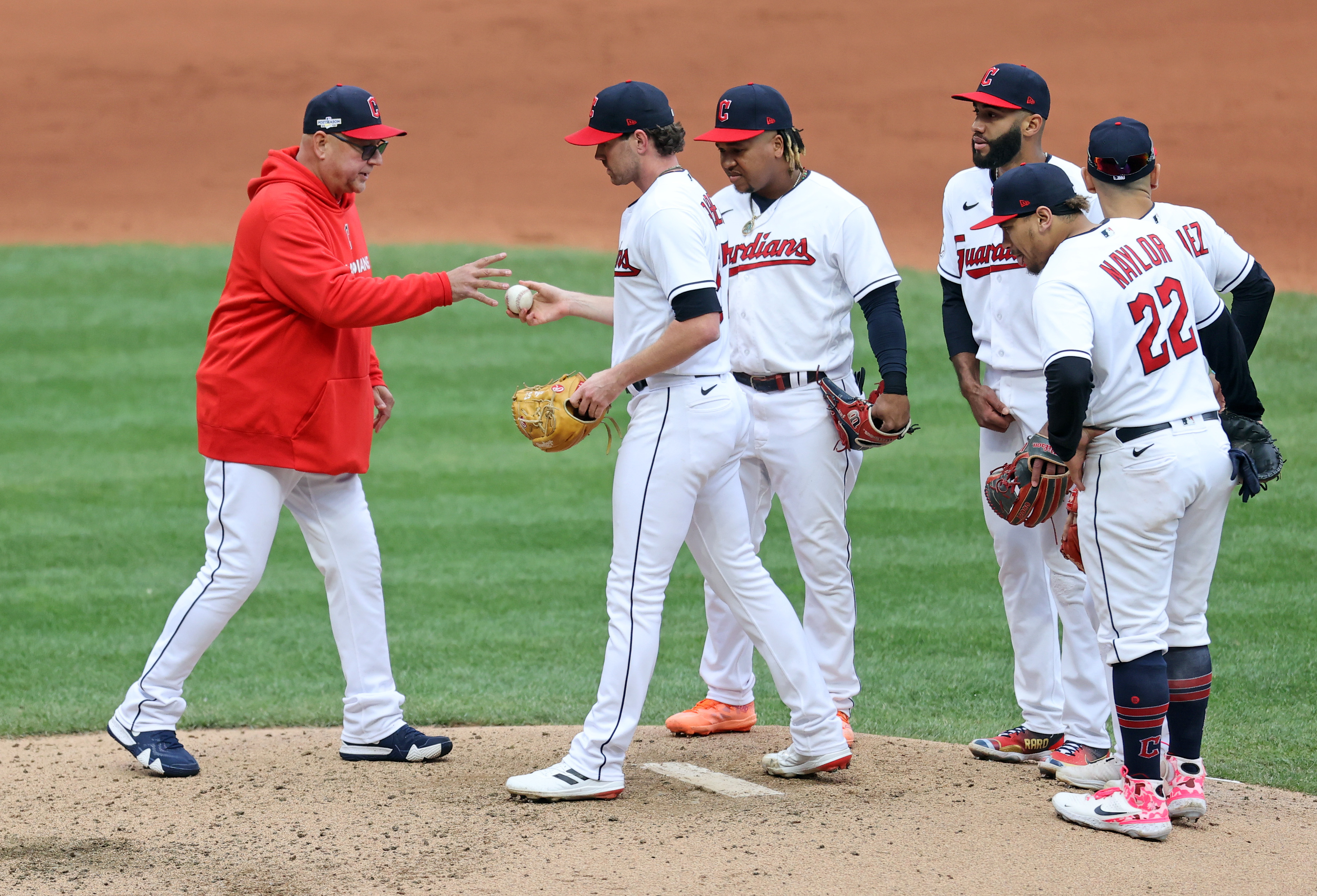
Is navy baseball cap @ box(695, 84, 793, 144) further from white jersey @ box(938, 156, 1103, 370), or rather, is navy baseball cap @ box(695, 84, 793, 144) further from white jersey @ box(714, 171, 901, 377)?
white jersey @ box(938, 156, 1103, 370)

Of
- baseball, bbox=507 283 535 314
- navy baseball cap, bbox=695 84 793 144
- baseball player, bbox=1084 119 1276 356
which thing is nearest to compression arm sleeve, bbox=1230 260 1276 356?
baseball player, bbox=1084 119 1276 356

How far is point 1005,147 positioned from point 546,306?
1512mm

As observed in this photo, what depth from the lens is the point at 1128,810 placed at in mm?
3523

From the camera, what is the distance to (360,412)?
4305 mm

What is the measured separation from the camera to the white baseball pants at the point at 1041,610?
13.8 ft

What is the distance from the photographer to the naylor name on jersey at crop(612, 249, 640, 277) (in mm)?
3840

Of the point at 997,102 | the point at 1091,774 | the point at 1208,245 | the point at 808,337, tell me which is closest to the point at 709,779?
the point at 1091,774

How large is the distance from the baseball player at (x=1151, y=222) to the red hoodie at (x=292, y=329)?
190 cm

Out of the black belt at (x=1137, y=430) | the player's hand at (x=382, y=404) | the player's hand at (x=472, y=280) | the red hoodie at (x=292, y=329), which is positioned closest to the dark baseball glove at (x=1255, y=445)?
the black belt at (x=1137, y=430)

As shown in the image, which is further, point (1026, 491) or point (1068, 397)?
point (1026, 491)

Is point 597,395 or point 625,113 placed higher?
point 625,113

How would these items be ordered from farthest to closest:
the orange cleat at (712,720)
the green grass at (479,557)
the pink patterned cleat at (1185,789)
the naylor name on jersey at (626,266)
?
1. the green grass at (479,557)
2. the orange cleat at (712,720)
3. the naylor name on jersey at (626,266)
4. the pink patterned cleat at (1185,789)

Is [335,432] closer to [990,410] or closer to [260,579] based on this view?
[260,579]

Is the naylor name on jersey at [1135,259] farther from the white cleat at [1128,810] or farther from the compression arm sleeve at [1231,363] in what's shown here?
the white cleat at [1128,810]
